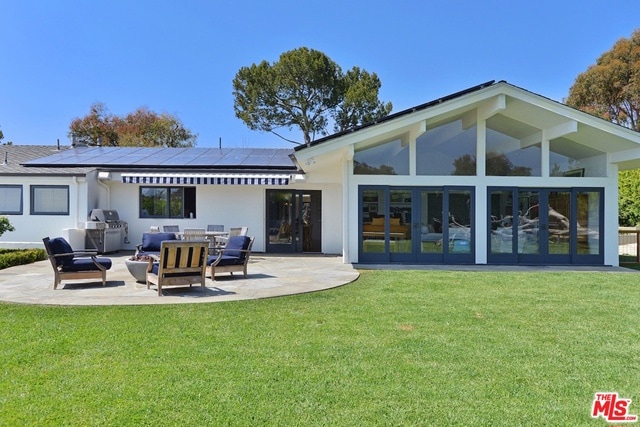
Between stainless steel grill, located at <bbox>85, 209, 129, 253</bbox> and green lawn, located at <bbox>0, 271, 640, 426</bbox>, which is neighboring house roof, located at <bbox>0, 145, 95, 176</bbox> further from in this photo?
green lawn, located at <bbox>0, 271, 640, 426</bbox>

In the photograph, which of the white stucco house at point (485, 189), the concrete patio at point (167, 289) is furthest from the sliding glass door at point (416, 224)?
the concrete patio at point (167, 289)

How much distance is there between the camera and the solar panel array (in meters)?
22.8

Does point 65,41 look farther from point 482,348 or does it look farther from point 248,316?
point 482,348

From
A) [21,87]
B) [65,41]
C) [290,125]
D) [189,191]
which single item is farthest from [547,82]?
[21,87]

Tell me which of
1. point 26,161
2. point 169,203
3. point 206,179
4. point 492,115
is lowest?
point 169,203

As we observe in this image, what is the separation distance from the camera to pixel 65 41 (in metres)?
30.5

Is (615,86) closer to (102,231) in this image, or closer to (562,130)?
(562,130)

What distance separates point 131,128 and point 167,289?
44.5 meters

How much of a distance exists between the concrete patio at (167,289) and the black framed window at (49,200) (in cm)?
479

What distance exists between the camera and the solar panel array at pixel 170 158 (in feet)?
74.8

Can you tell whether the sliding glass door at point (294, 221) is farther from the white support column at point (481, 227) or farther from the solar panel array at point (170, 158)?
the white support column at point (481, 227)

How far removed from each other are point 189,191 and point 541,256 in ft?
57.4

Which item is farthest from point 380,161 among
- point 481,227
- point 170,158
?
point 170,158

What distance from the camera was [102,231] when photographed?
20.2m
